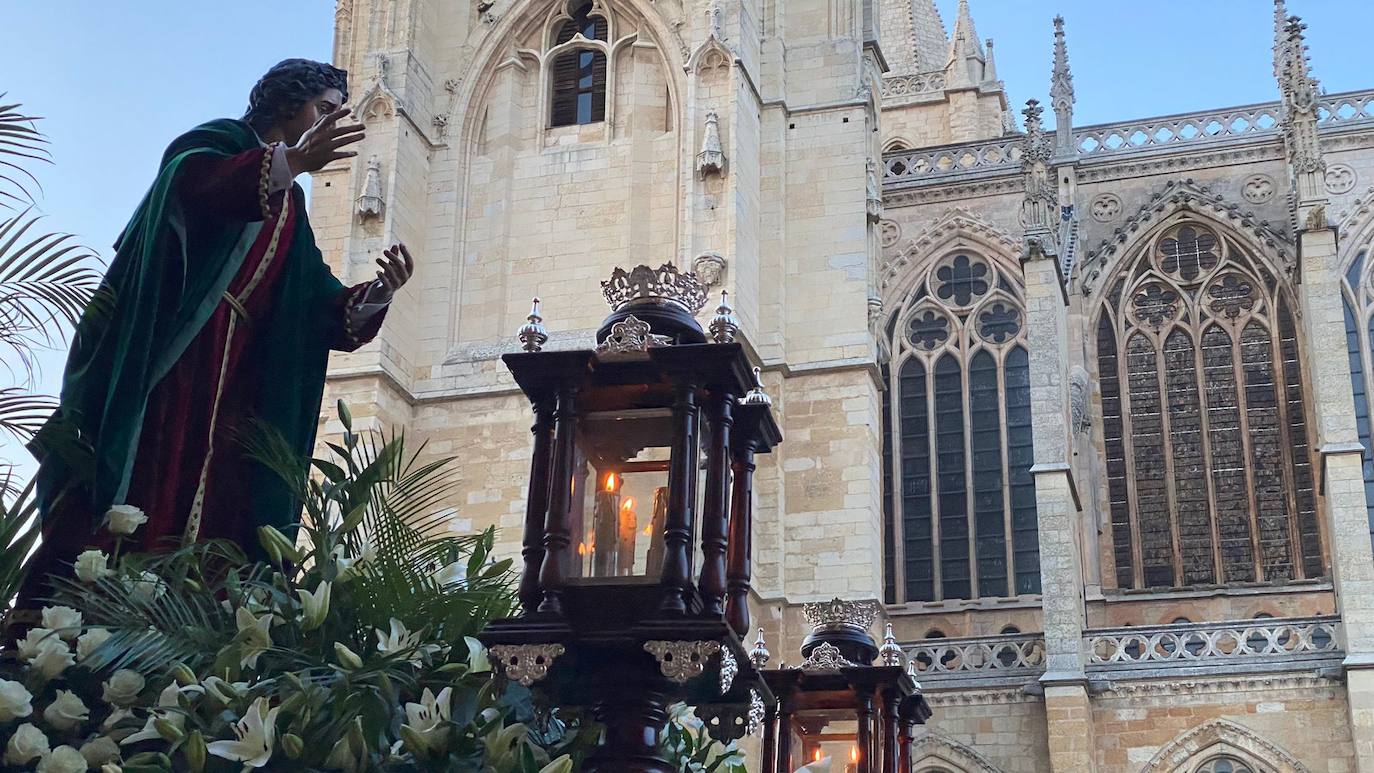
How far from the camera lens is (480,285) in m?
17.4

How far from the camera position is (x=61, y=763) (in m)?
2.85

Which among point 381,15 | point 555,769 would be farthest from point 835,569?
point 555,769

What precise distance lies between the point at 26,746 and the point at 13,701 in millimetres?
77

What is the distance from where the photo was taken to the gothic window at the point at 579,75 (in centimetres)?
1792

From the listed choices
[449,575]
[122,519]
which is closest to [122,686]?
[122,519]

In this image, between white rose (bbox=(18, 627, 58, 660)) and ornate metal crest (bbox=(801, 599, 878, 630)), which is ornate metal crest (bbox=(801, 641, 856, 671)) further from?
white rose (bbox=(18, 627, 58, 660))

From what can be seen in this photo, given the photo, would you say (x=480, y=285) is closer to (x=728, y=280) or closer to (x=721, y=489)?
(x=728, y=280)

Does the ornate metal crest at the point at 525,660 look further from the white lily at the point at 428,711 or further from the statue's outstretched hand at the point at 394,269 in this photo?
the statue's outstretched hand at the point at 394,269

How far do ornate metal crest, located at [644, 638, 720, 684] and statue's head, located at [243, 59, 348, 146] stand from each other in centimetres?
148

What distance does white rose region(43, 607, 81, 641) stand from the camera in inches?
121

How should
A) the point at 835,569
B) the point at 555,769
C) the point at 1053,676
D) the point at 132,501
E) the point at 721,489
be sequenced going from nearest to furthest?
the point at 555,769 → the point at 132,501 → the point at 721,489 → the point at 835,569 → the point at 1053,676

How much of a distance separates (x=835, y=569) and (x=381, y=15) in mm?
7351

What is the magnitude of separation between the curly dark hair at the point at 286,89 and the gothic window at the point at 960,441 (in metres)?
19.9

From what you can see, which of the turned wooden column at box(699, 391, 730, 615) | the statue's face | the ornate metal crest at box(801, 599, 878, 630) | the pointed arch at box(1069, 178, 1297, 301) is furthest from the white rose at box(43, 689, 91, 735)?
the pointed arch at box(1069, 178, 1297, 301)
